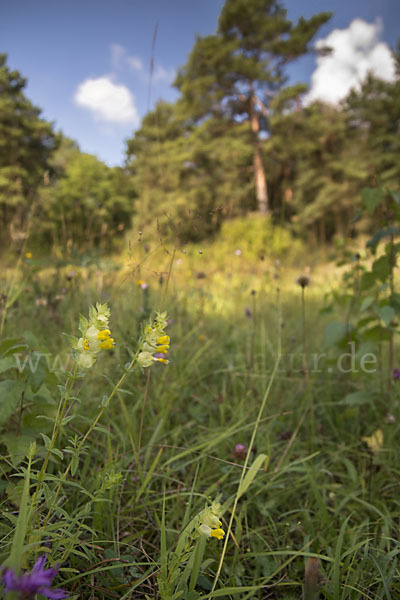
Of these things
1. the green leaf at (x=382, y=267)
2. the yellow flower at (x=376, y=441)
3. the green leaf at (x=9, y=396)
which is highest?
the green leaf at (x=382, y=267)

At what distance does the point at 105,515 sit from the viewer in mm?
766

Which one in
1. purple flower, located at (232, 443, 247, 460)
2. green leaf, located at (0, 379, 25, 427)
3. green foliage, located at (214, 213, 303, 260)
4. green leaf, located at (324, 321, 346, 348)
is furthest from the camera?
green foliage, located at (214, 213, 303, 260)

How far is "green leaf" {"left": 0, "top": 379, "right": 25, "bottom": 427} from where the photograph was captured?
28.2 inches

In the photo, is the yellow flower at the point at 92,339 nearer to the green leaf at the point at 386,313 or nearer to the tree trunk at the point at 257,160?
the green leaf at the point at 386,313

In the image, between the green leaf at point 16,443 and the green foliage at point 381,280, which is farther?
the green foliage at point 381,280

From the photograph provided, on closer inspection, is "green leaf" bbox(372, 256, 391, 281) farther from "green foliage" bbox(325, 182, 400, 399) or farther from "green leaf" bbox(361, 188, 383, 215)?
"green leaf" bbox(361, 188, 383, 215)

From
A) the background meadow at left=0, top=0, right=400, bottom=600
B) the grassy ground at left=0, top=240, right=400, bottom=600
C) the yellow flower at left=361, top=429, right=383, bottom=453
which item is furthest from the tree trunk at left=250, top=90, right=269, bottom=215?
the yellow flower at left=361, top=429, right=383, bottom=453

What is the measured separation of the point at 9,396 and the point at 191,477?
1.82ft

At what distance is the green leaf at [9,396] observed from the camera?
0.72 metres

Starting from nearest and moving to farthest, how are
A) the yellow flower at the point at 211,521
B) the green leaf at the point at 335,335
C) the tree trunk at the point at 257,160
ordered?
the yellow flower at the point at 211,521, the green leaf at the point at 335,335, the tree trunk at the point at 257,160

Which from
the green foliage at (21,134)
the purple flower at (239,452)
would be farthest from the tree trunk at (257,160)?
the purple flower at (239,452)

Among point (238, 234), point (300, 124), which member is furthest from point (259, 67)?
point (238, 234)

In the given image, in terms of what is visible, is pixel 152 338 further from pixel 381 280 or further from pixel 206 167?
pixel 206 167

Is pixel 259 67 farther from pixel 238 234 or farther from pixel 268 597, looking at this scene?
pixel 268 597
